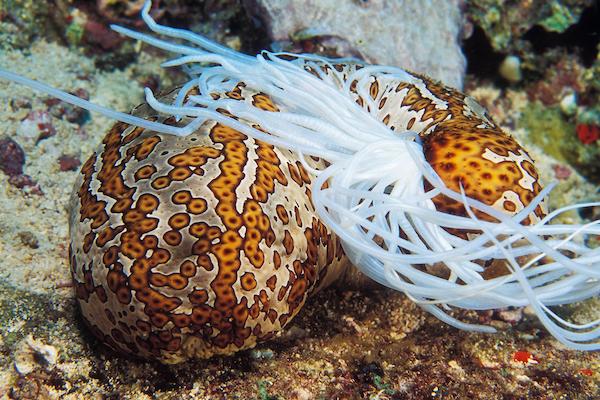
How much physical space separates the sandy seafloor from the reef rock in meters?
2.71

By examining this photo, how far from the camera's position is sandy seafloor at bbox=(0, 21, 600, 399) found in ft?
10.3

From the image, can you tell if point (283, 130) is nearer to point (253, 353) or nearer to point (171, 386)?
point (253, 353)

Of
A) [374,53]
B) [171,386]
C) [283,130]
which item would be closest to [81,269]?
[171,386]

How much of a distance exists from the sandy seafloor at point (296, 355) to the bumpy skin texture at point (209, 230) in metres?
0.24

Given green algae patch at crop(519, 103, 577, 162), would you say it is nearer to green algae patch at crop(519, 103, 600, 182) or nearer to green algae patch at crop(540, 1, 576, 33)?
green algae patch at crop(519, 103, 600, 182)

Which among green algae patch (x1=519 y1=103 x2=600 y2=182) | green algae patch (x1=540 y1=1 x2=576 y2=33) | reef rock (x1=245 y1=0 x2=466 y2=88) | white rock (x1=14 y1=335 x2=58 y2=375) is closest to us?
white rock (x1=14 y1=335 x2=58 y2=375)

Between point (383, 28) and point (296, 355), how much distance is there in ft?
12.0

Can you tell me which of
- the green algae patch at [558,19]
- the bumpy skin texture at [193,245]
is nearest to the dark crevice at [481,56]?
the green algae patch at [558,19]

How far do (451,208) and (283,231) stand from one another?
3.55ft

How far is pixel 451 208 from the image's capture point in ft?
10.6

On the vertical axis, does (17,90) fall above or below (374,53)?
below

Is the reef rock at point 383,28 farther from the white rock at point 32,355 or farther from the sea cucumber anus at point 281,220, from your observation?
the white rock at point 32,355

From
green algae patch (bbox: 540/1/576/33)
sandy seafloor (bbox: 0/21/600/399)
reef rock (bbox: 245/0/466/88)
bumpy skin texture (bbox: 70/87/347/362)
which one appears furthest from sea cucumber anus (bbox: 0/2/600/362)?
green algae patch (bbox: 540/1/576/33)

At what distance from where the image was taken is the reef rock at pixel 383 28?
5.20 metres
